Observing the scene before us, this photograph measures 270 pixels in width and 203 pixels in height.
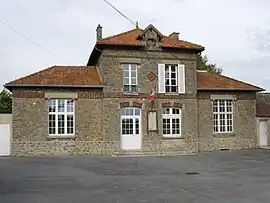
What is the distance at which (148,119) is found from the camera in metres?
26.8

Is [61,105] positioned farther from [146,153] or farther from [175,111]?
[175,111]

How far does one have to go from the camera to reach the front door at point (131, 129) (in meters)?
26.6

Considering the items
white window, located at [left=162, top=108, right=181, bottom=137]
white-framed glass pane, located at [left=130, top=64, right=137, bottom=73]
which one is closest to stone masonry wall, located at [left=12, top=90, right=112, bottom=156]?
white-framed glass pane, located at [left=130, top=64, right=137, bottom=73]

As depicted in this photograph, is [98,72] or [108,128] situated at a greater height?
[98,72]

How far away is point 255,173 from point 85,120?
41.2 feet

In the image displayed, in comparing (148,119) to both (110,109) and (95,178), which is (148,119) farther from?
(95,178)

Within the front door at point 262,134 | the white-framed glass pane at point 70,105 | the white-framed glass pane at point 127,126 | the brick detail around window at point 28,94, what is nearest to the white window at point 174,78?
the white-framed glass pane at point 127,126

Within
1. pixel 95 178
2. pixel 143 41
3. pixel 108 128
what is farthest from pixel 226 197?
pixel 143 41

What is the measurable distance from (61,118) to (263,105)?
56.3 feet

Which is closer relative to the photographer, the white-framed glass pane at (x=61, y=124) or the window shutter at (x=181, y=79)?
the white-framed glass pane at (x=61, y=124)

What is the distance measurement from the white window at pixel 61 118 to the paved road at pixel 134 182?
5562 millimetres

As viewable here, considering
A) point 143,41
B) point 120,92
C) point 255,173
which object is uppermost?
point 143,41

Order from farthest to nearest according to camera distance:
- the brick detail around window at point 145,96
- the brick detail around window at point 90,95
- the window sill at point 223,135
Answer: the window sill at point 223,135 < the brick detail around window at point 145,96 < the brick detail around window at point 90,95

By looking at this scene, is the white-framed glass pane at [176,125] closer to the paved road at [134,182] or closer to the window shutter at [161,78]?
the window shutter at [161,78]
